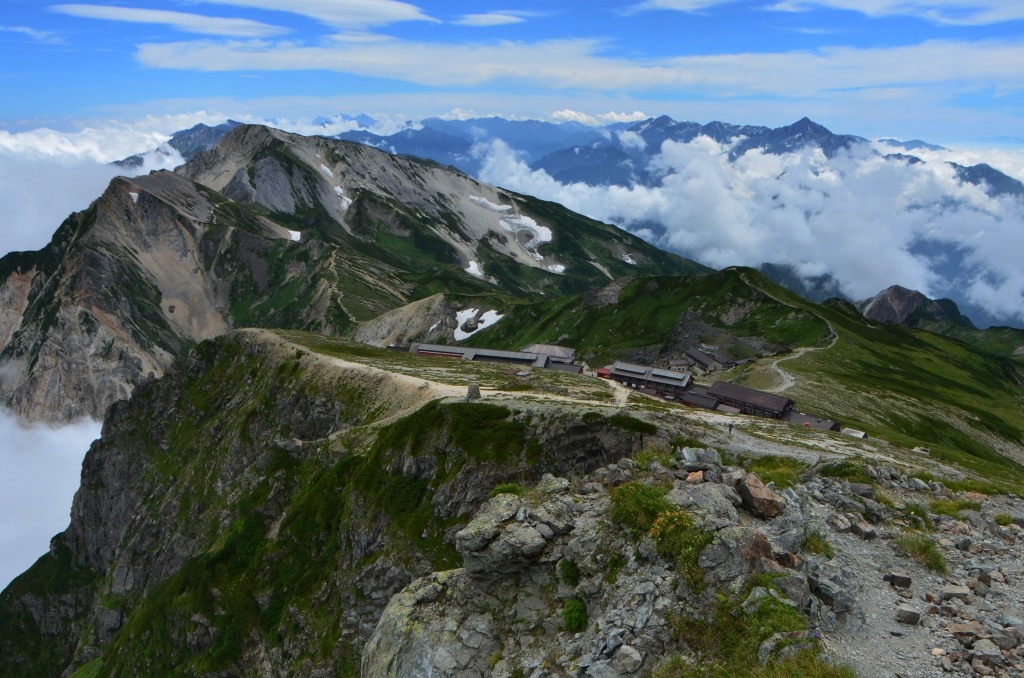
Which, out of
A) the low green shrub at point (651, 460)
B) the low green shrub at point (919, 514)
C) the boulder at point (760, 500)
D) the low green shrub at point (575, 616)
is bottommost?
the low green shrub at point (575, 616)

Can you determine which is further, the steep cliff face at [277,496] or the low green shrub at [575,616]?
the steep cliff face at [277,496]

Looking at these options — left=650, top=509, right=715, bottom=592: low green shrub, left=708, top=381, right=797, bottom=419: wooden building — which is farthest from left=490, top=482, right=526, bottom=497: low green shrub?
left=708, top=381, right=797, bottom=419: wooden building

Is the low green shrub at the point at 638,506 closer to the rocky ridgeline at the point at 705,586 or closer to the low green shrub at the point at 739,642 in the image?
the rocky ridgeline at the point at 705,586

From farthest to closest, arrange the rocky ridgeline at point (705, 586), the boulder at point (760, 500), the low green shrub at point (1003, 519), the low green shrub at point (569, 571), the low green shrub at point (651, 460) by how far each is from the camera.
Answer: the low green shrub at point (651, 460)
the low green shrub at point (1003, 519)
the boulder at point (760, 500)
the low green shrub at point (569, 571)
the rocky ridgeline at point (705, 586)

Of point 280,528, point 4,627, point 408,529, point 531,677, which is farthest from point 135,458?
point 531,677

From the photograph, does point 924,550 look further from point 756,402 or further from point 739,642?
point 756,402

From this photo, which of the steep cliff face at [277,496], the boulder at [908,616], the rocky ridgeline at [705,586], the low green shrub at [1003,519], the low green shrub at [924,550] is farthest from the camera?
the steep cliff face at [277,496]

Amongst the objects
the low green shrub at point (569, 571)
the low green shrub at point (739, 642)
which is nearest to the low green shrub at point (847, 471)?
the low green shrub at point (739, 642)
